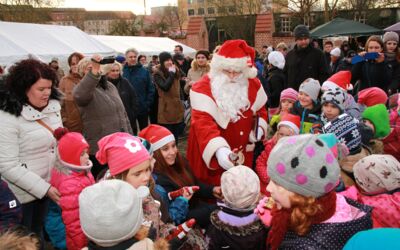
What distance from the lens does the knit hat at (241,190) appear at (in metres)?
2.22

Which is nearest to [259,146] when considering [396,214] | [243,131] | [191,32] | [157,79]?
[243,131]

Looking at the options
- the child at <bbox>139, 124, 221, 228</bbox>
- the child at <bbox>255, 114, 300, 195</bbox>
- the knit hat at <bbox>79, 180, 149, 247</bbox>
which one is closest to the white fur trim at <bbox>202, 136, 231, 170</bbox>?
the child at <bbox>139, 124, 221, 228</bbox>

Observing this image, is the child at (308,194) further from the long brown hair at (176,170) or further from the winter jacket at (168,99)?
the winter jacket at (168,99)

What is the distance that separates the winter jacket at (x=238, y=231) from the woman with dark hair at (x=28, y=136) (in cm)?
128

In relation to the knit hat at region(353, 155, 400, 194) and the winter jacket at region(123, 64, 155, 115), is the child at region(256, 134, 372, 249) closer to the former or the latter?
the knit hat at region(353, 155, 400, 194)

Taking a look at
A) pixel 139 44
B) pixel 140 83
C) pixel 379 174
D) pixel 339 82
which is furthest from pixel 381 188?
pixel 139 44

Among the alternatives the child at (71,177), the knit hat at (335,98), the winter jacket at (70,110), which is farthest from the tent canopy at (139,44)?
the child at (71,177)

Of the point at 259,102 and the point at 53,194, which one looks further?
the point at 259,102

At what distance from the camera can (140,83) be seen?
6.32 meters

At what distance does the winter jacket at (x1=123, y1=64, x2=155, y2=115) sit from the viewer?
632 cm

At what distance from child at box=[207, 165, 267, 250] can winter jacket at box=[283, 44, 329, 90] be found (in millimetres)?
3964

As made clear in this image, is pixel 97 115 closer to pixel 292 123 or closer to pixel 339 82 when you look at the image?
pixel 292 123

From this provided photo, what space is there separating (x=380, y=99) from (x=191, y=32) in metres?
34.2

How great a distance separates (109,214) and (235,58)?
6.71 feet
